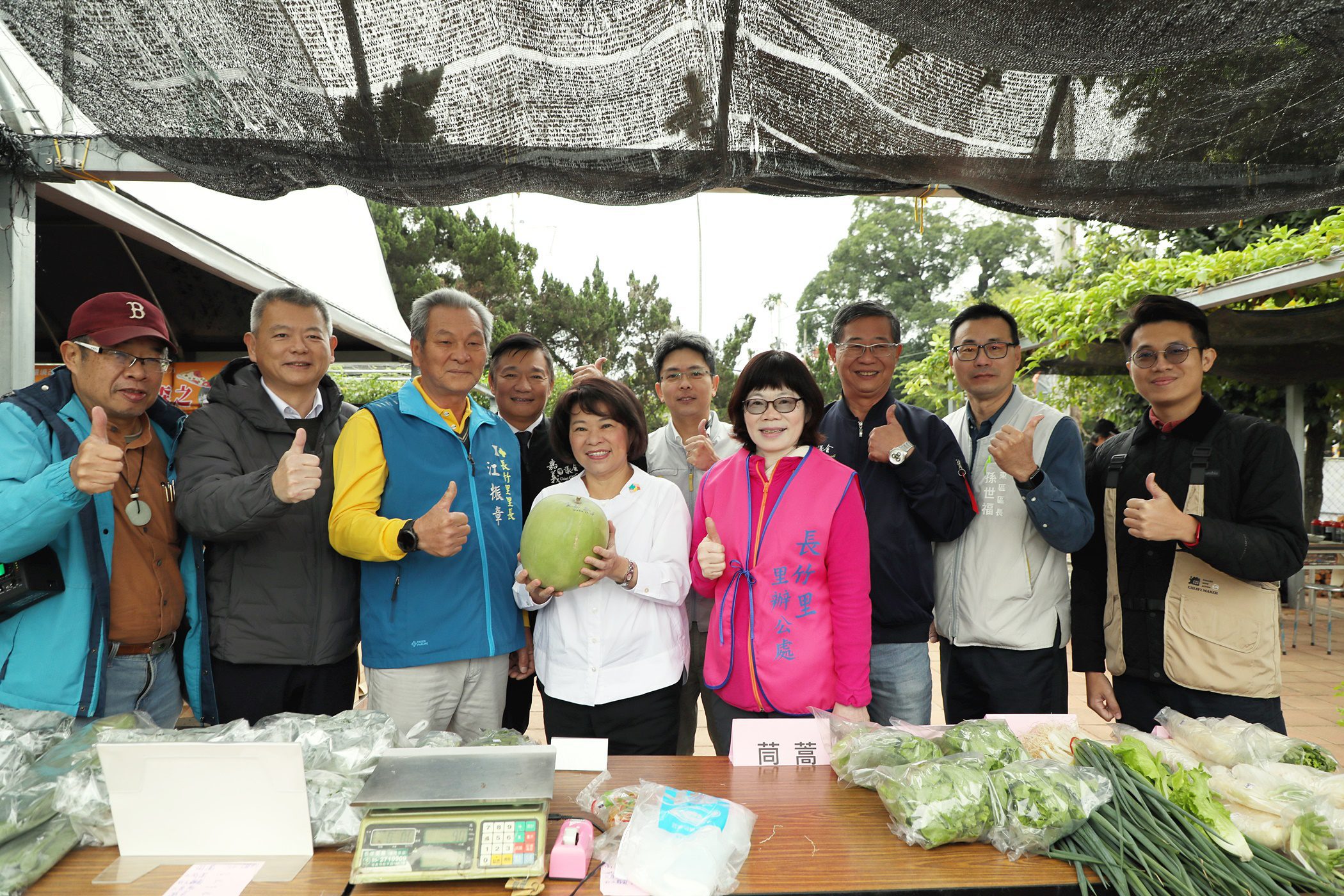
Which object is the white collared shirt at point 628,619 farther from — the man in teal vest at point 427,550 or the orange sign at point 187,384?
the orange sign at point 187,384

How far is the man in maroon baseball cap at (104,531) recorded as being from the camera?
7.76 feet

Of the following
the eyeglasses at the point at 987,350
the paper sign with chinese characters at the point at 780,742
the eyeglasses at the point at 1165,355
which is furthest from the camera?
the eyeglasses at the point at 987,350

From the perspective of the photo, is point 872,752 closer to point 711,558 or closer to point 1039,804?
point 1039,804

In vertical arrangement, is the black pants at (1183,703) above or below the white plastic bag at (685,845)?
below

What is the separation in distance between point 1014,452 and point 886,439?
451 mm

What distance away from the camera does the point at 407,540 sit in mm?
2664

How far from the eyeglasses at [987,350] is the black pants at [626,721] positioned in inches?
69.1

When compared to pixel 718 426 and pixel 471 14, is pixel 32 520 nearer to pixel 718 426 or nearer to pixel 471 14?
pixel 471 14

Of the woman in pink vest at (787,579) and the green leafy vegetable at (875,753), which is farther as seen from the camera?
the woman in pink vest at (787,579)

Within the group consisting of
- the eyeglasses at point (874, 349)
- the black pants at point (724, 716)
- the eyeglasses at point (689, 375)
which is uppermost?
the eyeglasses at point (874, 349)

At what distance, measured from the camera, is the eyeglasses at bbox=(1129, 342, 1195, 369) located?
9.59 feet

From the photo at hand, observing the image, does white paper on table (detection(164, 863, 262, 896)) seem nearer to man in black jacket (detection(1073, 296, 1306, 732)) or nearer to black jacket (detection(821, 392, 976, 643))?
black jacket (detection(821, 392, 976, 643))

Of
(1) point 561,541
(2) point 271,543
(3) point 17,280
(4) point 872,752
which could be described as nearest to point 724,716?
(4) point 872,752

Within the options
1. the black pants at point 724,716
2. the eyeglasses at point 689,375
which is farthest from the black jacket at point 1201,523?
the eyeglasses at point 689,375
